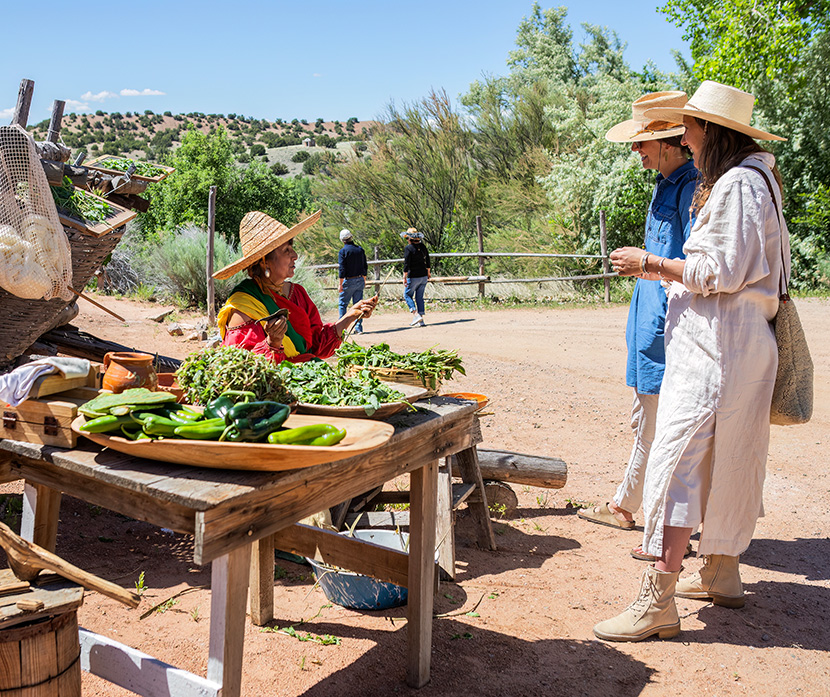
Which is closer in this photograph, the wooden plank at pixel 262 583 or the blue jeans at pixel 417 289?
the wooden plank at pixel 262 583

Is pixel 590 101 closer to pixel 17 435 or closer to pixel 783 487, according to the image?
pixel 783 487

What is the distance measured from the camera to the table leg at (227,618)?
1.83 metres

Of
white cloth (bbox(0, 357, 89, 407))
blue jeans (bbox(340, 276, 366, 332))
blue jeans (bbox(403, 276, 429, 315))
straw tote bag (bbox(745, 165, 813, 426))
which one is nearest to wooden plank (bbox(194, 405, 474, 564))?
white cloth (bbox(0, 357, 89, 407))

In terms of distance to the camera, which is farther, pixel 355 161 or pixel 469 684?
pixel 355 161

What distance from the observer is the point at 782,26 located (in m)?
14.3

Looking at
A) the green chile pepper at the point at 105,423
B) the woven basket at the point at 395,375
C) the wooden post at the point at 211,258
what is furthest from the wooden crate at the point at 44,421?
the wooden post at the point at 211,258

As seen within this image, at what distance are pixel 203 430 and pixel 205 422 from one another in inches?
1.1

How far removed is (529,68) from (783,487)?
1104 inches

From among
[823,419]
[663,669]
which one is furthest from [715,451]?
[823,419]

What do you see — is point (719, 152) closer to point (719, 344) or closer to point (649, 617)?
point (719, 344)

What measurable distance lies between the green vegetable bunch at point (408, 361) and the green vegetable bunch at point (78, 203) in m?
1.72

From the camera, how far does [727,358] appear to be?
2660 mm

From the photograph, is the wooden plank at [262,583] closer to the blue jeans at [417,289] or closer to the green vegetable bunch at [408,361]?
the green vegetable bunch at [408,361]

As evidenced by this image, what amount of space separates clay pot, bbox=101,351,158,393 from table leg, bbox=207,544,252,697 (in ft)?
1.86
